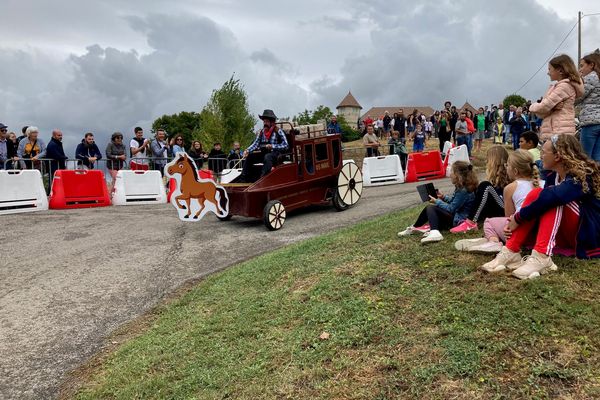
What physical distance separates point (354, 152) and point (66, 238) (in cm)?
2388

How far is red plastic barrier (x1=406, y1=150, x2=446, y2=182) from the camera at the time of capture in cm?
1686

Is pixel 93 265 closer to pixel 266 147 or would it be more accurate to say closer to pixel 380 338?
pixel 266 147

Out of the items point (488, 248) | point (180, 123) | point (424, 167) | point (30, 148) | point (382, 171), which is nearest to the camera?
point (488, 248)

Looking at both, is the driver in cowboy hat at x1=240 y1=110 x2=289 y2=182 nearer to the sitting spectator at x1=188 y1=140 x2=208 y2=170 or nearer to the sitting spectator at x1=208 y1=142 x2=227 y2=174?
the sitting spectator at x1=188 y1=140 x2=208 y2=170

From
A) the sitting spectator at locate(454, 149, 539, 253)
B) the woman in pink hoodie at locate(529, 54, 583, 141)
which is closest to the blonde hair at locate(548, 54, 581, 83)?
the woman in pink hoodie at locate(529, 54, 583, 141)

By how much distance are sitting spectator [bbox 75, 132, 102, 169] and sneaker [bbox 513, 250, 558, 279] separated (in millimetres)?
13231

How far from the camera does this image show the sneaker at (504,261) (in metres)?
4.27

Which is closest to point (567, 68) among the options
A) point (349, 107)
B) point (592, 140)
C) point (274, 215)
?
point (592, 140)

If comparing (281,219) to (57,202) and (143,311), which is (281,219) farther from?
(57,202)

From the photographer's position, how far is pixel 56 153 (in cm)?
1393

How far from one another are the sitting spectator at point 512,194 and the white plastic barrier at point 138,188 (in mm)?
10871

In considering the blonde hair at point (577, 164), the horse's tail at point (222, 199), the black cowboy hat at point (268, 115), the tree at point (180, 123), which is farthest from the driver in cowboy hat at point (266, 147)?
the tree at point (180, 123)

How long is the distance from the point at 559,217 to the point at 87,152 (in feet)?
44.9

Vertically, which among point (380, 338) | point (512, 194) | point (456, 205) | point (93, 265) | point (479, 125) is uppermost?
point (479, 125)
